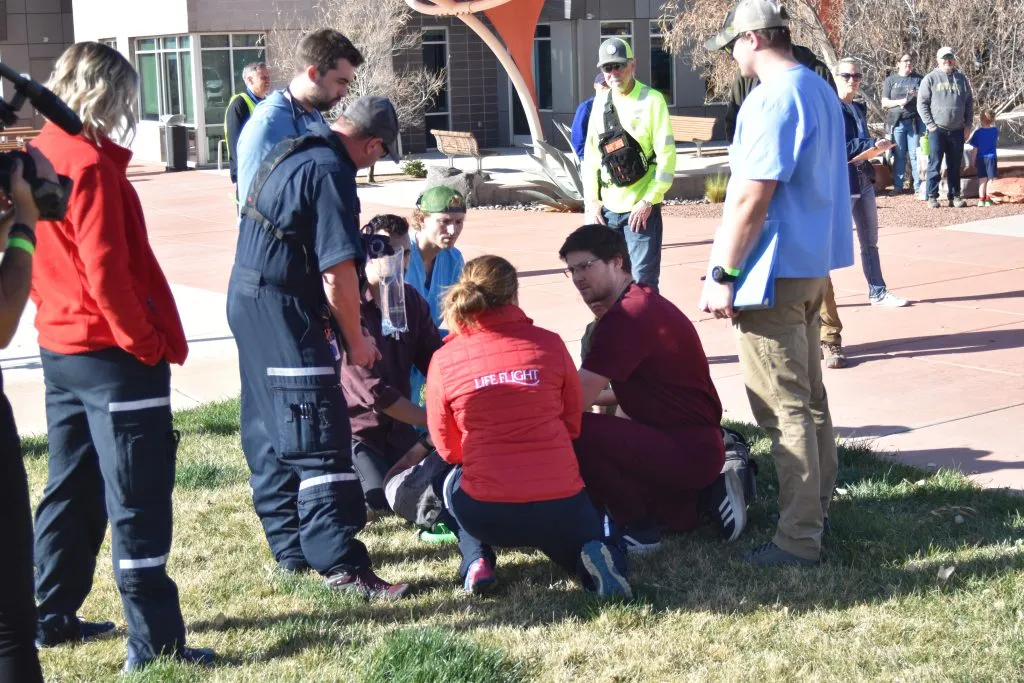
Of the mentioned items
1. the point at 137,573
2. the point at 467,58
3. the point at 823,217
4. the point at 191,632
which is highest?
the point at 467,58

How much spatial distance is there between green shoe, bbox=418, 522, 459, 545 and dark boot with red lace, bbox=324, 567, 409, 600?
58 centimetres

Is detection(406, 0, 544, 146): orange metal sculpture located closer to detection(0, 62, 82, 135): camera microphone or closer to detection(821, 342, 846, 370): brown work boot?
detection(821, 342, 846, 370): brown work boot

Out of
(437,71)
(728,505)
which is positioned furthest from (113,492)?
(437,71)

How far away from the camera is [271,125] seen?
4816 millimetres

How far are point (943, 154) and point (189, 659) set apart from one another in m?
13.6

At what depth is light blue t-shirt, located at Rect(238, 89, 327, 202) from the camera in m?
4.79

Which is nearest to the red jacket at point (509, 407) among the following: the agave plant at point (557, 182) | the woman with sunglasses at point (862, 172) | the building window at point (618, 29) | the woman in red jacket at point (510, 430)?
the woman in red jacket at point (510, 430)

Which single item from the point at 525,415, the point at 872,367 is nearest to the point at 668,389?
the point at 525,415

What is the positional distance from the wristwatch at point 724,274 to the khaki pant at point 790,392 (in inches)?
6.6

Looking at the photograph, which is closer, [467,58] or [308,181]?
[308,181]

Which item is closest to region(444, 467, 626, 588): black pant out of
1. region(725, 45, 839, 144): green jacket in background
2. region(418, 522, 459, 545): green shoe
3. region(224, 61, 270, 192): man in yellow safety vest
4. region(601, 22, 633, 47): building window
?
region(418, 522, 459, 545): green shoe

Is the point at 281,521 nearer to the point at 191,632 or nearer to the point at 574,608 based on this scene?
the point at 191,632

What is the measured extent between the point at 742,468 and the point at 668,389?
0.48m

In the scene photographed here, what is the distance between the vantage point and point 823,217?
4328 millimetres
